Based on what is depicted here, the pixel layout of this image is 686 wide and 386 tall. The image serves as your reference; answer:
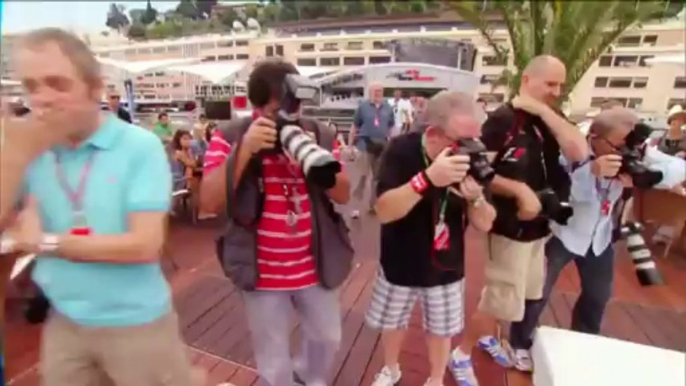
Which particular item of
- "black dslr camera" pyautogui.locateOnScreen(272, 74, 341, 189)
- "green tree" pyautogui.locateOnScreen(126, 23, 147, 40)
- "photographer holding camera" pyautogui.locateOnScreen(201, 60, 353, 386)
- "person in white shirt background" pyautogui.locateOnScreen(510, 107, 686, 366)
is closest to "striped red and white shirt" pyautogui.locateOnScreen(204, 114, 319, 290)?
"photographer holding camera" pyautogui.locateOnScreen(201, 60, 353, 386)

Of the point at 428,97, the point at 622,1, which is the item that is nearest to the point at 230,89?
the point at 428,97

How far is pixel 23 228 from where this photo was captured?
65 cm

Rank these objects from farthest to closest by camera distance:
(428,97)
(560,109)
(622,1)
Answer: (428,97) → (560,109) → (622,1)

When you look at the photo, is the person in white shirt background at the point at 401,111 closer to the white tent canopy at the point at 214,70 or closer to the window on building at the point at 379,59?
the window on building at the point at 379,59

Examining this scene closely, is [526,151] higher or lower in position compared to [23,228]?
higher

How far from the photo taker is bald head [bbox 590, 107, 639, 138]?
0.58 metres

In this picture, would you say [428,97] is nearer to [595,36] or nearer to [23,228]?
[595,36]

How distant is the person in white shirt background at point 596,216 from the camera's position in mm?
587

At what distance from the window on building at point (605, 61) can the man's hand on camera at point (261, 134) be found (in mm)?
445

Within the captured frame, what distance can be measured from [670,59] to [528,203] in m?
0.24

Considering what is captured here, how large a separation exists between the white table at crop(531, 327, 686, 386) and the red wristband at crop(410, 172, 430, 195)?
0.33m

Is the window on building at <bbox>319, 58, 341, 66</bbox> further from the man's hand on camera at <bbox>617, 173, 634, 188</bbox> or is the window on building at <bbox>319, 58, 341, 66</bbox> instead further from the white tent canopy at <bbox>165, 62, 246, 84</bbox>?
the man's hand on camera at <bbox>617, 173, 634, 188</bbox>

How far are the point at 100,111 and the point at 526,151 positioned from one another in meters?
0.58

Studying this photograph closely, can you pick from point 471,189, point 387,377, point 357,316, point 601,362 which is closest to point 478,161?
point 471,189
